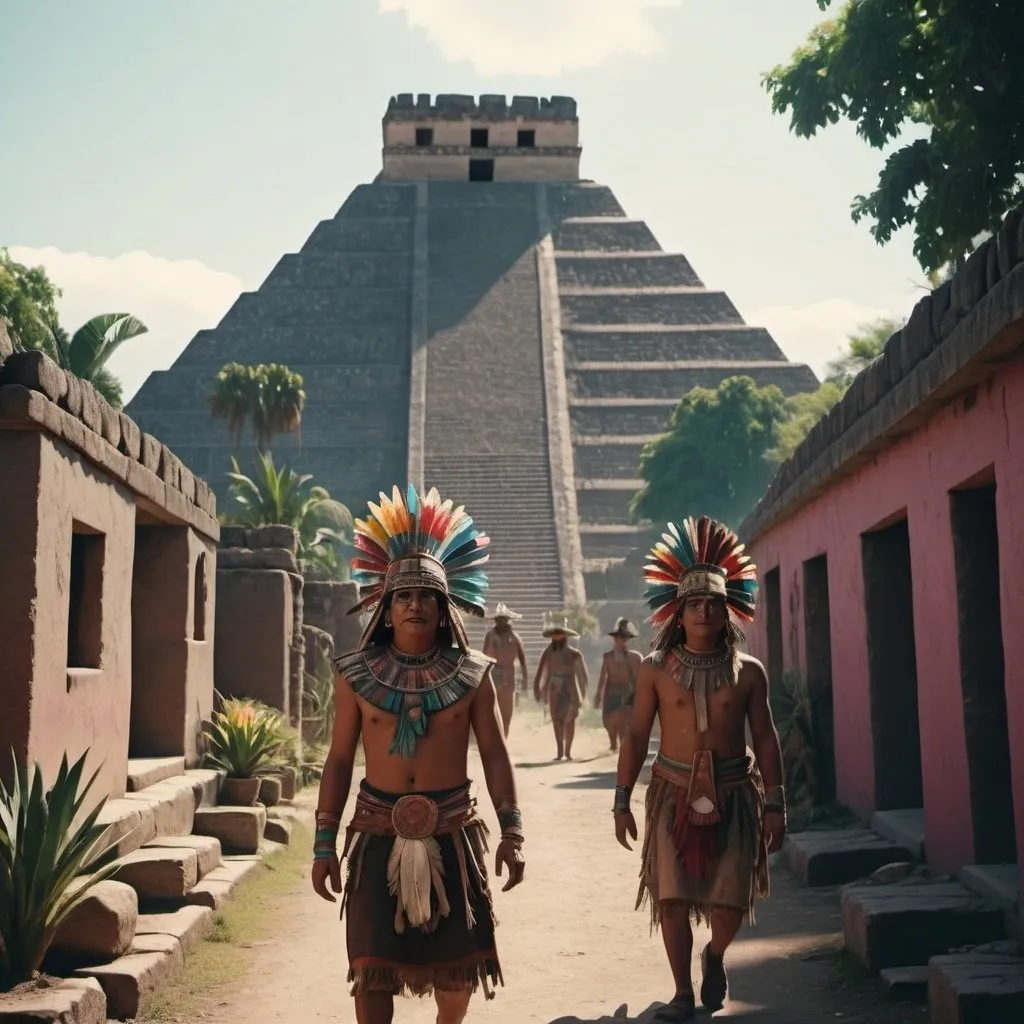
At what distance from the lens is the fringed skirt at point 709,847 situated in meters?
5.86

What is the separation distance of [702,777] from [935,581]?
227 centimetres

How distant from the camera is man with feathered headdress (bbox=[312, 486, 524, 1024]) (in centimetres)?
486

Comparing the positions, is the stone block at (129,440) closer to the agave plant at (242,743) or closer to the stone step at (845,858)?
the agave plant at (242,743)

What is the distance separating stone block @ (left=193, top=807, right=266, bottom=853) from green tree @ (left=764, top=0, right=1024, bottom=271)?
7.83 m

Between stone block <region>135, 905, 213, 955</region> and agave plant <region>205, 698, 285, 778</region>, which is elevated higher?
agave plant <region>205, 698, 285, 778</region>

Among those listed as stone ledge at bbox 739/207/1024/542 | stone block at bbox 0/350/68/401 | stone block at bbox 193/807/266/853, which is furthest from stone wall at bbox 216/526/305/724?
stone block at bbox 0/350/68/401

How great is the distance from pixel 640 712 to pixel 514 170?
60.7 metres

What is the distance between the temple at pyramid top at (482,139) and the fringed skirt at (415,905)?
61.2 m

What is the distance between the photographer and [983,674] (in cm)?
711

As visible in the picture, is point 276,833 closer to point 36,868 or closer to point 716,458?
point 36,868

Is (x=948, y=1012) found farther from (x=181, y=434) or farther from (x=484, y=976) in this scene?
(x=181, y=434)

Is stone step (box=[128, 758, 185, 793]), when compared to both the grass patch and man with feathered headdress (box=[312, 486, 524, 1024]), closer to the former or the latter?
the grass patch

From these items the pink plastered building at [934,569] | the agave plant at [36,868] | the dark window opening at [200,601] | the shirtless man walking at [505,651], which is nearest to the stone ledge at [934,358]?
the pink plastered building at [934,569]

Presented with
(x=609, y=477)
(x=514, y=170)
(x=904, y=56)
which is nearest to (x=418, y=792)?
(x=904, y=56)
